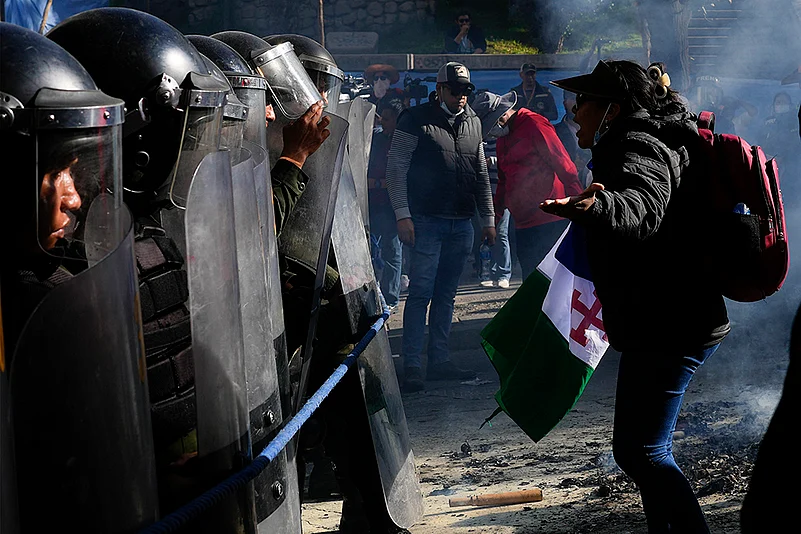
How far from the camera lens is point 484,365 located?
23.6 ft

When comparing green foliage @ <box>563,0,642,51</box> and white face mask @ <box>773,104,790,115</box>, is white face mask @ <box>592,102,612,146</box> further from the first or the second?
green foliage @ <box>563,0,642,51</box>

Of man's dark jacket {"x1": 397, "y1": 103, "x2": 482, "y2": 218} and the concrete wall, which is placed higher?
the concrete wall

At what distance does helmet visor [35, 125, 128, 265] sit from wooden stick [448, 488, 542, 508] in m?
2.69

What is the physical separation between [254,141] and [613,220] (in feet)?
3.98

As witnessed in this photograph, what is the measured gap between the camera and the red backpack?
3057 millimetres

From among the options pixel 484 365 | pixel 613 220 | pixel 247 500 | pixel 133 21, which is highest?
pixel 133 21

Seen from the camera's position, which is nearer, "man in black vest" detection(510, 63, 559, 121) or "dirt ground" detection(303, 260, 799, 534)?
"dirt ground" detection(303, 260, 799, 534)

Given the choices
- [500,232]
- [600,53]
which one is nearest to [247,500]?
[500,232]

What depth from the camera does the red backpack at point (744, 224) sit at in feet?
10.0

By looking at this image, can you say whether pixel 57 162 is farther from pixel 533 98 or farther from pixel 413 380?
pixel 533 98

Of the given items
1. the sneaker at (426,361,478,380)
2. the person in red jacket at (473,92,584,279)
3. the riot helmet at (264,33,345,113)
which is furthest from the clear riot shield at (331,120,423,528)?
the person in red jacket at (473,92,584,279)

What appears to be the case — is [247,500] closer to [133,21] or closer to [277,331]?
[277,331]

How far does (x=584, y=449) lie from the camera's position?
4.97 metres

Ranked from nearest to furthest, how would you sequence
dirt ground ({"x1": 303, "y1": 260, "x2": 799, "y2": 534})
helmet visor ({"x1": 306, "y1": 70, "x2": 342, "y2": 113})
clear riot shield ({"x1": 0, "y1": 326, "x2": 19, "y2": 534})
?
1. clear riot shield ({"x1": 0, "y1": 326, "x2": 19, "y2": 534})
2. dirt ground ({"x1": 303, "y1": 260, "x2": 799, "y2": 534})
3. helmet visor ({"x1": 306, "y1": 70, "x2": 342, "y2": 113})
